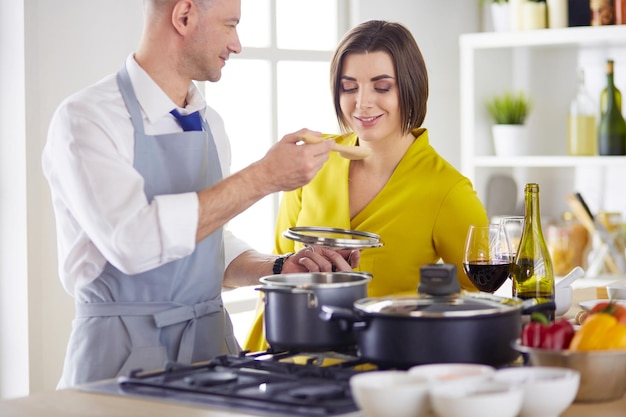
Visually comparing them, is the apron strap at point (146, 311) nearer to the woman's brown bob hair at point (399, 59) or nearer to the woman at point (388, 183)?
the woman at point (388, 183)

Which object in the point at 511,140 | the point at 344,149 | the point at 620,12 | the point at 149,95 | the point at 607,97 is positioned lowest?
the point at 344,149

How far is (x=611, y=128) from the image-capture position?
15.5ft

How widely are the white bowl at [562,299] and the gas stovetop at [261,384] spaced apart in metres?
0.69

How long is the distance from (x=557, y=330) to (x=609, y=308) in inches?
5.6

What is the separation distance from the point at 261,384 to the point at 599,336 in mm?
554

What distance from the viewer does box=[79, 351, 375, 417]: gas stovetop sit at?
156 centimetres

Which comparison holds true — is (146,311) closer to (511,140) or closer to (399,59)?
(399,59)

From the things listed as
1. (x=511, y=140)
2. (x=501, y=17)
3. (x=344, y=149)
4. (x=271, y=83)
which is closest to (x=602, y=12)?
(x=501, y=17)

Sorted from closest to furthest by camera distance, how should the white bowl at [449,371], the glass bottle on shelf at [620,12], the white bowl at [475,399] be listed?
1. the white bowl at [475,399]
2. the white bowl at [449,371]
3. the glass bottle on shelf at [620,12]

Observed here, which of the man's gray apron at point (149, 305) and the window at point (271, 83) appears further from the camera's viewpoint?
the window at point (271, 83)

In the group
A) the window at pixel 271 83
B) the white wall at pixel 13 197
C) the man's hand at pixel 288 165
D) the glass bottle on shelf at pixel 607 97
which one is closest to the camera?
the man's hand at pixel 288 165

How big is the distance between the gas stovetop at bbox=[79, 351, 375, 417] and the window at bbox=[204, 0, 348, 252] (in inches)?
89.2

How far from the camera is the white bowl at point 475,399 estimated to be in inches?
53.9

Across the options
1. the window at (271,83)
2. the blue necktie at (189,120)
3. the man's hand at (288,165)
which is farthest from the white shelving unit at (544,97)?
the man's hand at (288,165)
